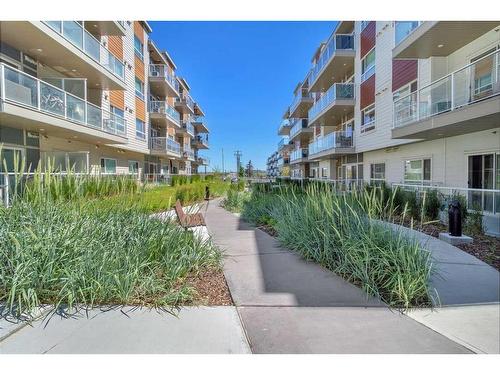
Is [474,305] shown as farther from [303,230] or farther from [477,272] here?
[303,230]

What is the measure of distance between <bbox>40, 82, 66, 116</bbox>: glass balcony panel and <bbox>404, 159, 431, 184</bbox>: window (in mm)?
16399

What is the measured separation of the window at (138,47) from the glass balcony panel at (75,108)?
13.4 meters

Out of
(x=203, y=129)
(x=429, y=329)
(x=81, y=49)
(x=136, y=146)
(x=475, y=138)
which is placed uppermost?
(x=203, y=129)

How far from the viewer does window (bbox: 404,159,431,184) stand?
1364cm

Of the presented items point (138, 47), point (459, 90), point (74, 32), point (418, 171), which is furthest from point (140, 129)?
point (459, 90)

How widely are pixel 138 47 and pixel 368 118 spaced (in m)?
20.5

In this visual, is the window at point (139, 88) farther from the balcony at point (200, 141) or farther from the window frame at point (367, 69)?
the balcony at point (200, 141)

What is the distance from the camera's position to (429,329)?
9.99 ft

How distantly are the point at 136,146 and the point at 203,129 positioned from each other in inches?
1307

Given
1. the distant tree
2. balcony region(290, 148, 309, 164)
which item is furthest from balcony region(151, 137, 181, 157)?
the distant tree

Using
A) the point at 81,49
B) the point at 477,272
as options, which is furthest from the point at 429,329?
the point at 81,49

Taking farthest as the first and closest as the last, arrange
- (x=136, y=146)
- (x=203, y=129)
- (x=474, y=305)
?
(x=203, y=129), (x=136, y=146), (x=474, y=305)

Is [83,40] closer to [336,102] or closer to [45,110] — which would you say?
[45,110]

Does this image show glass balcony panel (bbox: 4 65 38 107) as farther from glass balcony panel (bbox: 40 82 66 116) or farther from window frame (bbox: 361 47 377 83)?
window frame (bbox: 361 47 377 83)
